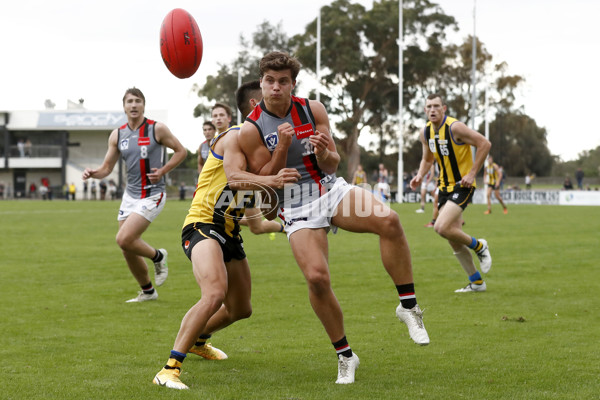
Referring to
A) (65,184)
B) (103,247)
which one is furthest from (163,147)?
(65,184)

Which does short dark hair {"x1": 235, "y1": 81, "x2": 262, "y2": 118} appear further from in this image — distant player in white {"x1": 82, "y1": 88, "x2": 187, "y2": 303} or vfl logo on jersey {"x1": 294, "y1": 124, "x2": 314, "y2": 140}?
distant player in white {"x1": 82, "y1": 88, "x2": 187, "y2": 303}

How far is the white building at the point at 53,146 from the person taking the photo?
6369cm

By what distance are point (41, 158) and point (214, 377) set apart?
6203 cm

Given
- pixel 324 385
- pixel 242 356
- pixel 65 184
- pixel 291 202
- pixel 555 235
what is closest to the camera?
pixel 324 385

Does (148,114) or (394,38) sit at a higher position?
(394,38)

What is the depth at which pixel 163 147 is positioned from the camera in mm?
9648

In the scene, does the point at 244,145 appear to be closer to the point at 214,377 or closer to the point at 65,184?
the point at 214,377

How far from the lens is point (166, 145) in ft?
31.7

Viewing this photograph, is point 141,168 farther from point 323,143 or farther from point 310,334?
point 323,143

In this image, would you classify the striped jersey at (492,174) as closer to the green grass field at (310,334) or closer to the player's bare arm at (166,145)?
the green grass field at (310,334)

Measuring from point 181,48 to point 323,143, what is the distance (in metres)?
3.10

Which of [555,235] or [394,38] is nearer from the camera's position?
[555,235]

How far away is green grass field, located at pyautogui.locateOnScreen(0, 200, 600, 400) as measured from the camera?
205 inches

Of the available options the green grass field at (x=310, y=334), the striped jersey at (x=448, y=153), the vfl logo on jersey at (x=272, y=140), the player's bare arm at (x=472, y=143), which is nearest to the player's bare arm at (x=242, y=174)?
the vfl logo on jersey at (x=272, y=140)
